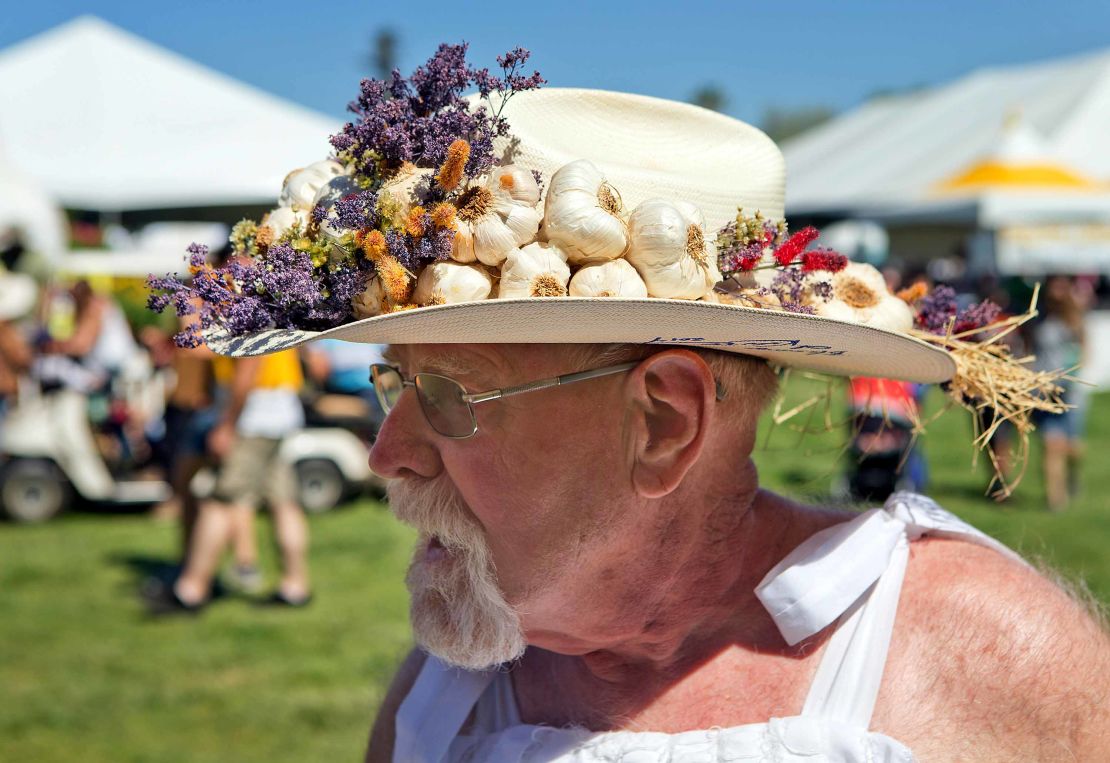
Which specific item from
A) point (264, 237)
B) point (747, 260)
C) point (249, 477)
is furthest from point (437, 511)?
point (249, 477)

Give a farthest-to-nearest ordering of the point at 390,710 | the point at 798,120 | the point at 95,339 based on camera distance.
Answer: the point at 798,120
the point at 95,339
the point at 390,710

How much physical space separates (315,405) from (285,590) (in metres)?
2.35

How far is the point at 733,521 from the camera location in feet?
5.68

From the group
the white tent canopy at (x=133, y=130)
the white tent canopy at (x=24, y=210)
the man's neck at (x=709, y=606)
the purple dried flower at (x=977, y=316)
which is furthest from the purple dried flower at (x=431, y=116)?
the white tent canopy at (x=24, y=210)

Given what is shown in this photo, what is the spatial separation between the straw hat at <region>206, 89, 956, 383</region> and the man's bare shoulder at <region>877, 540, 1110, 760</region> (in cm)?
35

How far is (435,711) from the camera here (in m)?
1.78

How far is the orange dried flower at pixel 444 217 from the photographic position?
4.76 feet

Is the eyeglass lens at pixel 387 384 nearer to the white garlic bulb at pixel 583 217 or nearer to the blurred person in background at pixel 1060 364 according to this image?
the white garlic bulb at pixel 583 217

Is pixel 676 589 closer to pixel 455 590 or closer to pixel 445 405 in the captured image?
pixel 455 590

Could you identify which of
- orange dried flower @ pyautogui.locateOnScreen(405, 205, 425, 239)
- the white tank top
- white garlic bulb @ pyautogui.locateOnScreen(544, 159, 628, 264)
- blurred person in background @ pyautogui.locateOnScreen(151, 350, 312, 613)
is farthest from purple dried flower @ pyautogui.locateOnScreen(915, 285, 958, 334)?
blurred person in background @ pyautogui.locateOnScreen(151, 350, 312, 613)

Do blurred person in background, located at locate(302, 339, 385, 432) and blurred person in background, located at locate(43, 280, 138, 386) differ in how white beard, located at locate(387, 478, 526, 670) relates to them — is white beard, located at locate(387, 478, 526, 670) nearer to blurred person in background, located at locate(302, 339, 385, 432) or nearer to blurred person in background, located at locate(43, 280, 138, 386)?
blurred person in background, located at locate(302, 339, 385, 432)

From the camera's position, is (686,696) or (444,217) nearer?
(444,217)

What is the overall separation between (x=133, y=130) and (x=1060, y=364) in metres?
8.36

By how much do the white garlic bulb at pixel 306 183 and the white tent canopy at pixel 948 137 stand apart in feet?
56.5
